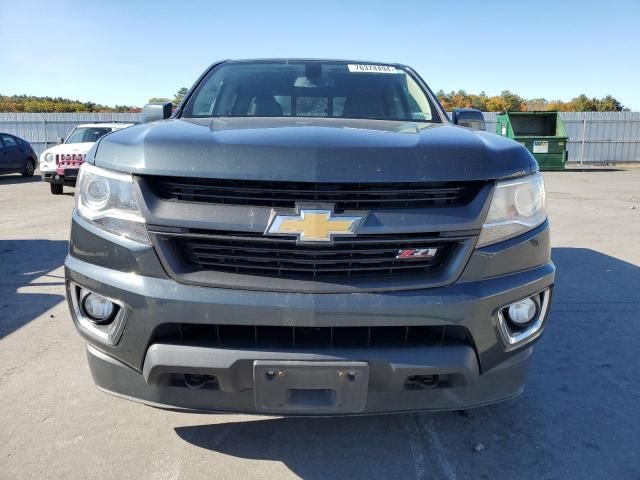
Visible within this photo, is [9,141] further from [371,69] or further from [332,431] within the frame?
[332,431]

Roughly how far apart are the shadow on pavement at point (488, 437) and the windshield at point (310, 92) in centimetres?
170

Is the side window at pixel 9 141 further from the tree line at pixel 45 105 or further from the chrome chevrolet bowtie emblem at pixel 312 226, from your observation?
the tree line at pixel 45 105

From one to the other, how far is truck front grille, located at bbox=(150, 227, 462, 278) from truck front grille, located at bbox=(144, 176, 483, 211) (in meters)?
0.13

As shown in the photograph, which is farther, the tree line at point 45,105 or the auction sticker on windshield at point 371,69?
the tree line at point 45,105

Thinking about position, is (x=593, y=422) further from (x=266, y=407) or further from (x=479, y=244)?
(x=266, y=407)

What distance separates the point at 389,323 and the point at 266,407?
0.54 m

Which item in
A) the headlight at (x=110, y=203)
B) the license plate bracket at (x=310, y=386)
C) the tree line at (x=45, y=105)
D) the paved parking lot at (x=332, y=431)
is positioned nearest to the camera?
the license plate bracket at (x=310, y=386)

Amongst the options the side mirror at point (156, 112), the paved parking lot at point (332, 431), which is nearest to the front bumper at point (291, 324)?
the paved parking lot at point (332, 431)

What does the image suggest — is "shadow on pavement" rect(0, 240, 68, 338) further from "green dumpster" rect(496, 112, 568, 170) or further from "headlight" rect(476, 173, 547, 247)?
"green dumpster" rect(496, 112, 568, 170)

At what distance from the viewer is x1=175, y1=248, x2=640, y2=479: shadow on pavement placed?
7.38 ft

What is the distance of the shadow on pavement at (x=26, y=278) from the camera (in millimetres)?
4078

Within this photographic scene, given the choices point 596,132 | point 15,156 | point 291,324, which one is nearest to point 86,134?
point 15,156

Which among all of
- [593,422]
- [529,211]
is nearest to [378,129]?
[529,211]

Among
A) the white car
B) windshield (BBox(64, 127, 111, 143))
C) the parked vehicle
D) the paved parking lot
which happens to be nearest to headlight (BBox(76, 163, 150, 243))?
the paved parking lot
